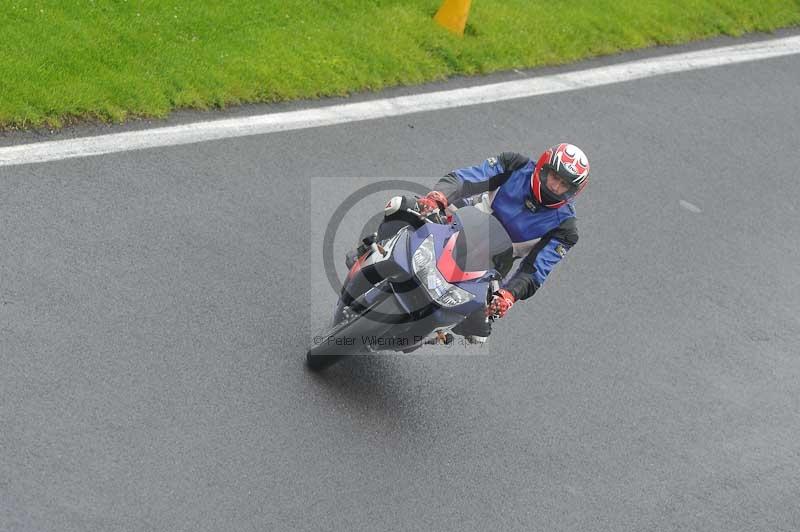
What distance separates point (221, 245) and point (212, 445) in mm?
2245

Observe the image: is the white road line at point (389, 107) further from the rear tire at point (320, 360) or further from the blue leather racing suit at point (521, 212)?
the blue leather racing suit at point (521, 212)

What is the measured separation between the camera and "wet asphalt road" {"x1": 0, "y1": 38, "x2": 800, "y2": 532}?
6.61 meters

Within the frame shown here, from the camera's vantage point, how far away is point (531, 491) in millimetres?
7426

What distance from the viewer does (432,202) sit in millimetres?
7125

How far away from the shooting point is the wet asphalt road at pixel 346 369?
6.61 meters

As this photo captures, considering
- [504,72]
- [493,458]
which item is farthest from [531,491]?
[504,72]

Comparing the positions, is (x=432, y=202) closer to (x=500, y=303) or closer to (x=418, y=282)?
(x=418, y=282)

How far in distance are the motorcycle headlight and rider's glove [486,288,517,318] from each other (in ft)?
0.71

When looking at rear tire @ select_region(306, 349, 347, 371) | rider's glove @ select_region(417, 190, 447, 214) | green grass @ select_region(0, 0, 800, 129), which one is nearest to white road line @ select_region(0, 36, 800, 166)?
green grass @ select_region(0, 0, 800, 129)

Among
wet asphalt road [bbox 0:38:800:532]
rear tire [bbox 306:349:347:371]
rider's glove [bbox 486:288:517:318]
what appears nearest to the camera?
wet asphalt road [bbox 0:38:800:532]

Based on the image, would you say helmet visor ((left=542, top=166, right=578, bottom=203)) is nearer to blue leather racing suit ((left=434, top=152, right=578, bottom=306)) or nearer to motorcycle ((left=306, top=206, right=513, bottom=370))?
blue leather racing suit ((left=434, top=152, right=578, bottom=306))

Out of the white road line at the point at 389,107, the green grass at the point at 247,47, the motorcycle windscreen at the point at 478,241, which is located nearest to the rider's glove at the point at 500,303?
the motorcycle windscreen at the point at 478,241

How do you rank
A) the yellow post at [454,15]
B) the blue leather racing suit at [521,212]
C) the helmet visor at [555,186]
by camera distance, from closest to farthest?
the helmet visor at [555,186], the blue leather racing suit at [521,212], the yellow post at [454,15]

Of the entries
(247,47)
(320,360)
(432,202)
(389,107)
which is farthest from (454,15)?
(320,360)
